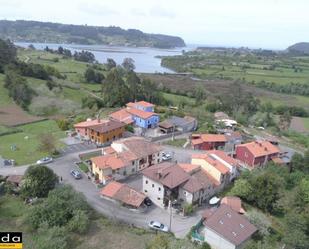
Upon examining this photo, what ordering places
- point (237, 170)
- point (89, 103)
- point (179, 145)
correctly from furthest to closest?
point (89, 103), point (179, 145), point (237, 170)

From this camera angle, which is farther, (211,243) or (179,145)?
(179,145)

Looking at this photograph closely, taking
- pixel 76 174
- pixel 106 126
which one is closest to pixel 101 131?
pixel 106 126

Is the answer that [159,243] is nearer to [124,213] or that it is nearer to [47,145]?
[124,213]

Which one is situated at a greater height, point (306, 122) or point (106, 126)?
point (106, 126)

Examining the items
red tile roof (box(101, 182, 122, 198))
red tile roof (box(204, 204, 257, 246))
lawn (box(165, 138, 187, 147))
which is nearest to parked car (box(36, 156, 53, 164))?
red tile roof (box(101, 182, 122, 198))

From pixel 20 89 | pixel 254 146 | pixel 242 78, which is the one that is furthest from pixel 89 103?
pixel 242 78

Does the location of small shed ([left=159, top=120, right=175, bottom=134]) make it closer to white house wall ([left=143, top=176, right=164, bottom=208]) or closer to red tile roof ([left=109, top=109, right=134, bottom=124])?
red tile roof ([left=109, top=109, right=134, bottom=124])

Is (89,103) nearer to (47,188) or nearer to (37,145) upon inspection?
(37,145)
